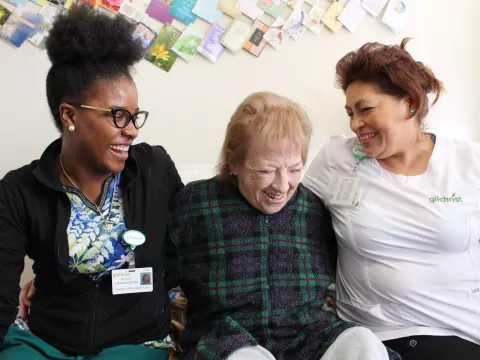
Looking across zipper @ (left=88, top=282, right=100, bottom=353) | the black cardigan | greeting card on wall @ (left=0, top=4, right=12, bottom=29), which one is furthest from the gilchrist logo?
greeting card on wall @ (left=0, top=4, right=12, bottom=29)

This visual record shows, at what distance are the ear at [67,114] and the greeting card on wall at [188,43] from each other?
37.9 inches

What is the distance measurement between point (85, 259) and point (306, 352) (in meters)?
0.70

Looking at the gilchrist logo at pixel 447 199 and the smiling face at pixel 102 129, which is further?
the gilchrist logo at pixel 447 199

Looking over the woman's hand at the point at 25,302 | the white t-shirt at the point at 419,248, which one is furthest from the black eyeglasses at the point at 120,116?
the white t-shirt at the point at 419,248

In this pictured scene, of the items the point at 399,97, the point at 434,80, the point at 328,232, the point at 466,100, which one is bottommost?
the point at 328,232

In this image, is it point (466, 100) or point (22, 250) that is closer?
point (22, 250)

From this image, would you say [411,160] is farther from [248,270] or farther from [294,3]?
[294,3]

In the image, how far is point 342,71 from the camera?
1.55 m

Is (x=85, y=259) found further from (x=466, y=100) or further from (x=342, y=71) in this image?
(x=466, y=100)

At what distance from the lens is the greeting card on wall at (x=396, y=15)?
229 centimetres

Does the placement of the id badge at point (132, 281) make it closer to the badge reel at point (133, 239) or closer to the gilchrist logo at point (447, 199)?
the badge reel at point (133, 239)

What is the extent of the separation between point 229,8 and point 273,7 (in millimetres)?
226

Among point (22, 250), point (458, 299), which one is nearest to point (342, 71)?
point (458, 299)

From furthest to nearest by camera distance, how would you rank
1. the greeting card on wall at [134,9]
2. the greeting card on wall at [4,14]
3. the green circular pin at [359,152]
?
the greeting card on wall at [134,9] < the greeting card on wall at [4,14] < the green circular pin at [359,152]
